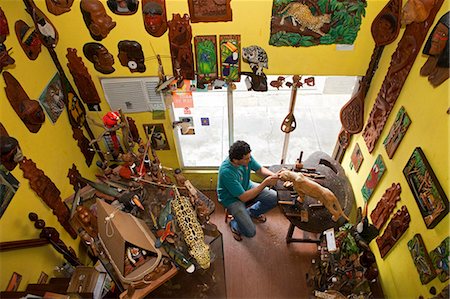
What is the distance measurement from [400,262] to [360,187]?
0.94 m

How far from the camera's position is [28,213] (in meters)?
2.67

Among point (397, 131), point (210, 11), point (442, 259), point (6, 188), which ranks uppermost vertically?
point (210, 11)

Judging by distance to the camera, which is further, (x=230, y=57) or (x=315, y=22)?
(x=230, y=57)

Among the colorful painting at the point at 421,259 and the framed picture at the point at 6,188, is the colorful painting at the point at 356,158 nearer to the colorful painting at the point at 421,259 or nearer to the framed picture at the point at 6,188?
the colorful painting at the point at 421,259

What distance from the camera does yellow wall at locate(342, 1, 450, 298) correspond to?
212cm

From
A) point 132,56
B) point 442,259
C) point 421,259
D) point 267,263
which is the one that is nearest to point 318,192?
point 421,259

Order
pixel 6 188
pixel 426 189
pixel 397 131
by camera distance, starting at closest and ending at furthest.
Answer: pixel 426 189 < pixel 6 188 < pixel 397 131

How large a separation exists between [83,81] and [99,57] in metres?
0.37

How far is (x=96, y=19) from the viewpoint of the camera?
279 centimetres

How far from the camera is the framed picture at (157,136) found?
148 inches

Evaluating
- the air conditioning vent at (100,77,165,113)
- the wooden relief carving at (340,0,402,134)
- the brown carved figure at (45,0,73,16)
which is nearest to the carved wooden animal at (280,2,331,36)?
the wooden relief carving at (340,0,402,134)

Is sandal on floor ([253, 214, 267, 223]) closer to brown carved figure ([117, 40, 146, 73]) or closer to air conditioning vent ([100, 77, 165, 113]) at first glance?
air conditioning vent ([100, 77, 165, 113])

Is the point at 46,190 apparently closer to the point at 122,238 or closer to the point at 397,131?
the point at 122,238

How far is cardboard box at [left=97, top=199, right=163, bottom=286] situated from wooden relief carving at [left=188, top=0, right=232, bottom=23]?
1.76 metres
